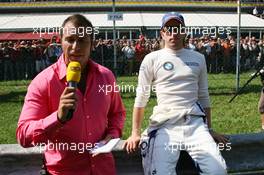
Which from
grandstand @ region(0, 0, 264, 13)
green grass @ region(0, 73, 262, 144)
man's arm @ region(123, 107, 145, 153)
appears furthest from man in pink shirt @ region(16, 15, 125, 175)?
grandstand @ region(0, 0, 264, 13)

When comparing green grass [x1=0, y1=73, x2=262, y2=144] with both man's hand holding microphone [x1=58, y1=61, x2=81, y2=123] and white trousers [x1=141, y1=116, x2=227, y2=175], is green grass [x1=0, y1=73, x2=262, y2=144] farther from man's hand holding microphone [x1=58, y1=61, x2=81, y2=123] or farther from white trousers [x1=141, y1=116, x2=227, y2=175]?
man's hand holding microphone [x1=58, y1=61, x2=81, y2=123]

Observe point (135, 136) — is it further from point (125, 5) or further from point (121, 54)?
point (125, 5)

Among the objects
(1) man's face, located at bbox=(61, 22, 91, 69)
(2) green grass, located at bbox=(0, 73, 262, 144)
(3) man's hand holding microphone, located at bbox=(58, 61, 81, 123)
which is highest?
(1) man's face, located at bbox=(61, 22, 91, 69)

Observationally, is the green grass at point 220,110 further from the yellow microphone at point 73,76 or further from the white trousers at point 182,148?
the yellow microphone at point 73,76

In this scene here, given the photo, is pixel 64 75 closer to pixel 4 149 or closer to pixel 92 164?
pixel 92 164

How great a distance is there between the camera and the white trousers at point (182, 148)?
3.39m

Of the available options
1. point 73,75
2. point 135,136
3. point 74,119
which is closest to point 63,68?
point 74,119

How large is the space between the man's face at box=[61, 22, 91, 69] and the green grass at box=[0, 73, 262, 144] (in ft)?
15.2

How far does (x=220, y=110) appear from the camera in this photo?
33.4 ft

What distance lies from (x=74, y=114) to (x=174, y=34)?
4.38 ft

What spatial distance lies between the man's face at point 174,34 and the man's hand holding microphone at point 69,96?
1.54 m

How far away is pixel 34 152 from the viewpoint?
334cm

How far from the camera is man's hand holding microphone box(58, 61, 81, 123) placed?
2.29m

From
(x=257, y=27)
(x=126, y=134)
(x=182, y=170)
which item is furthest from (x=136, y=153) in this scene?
(x=257, y=27)
